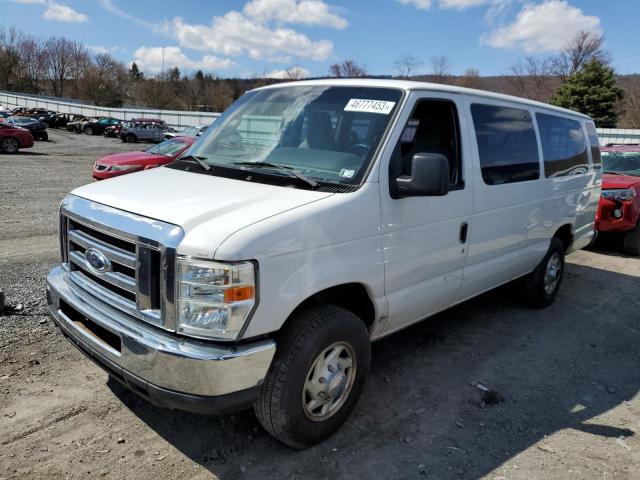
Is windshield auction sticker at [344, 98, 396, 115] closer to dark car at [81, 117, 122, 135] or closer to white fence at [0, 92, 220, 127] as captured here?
white fence at [0, 92, 220, 127]

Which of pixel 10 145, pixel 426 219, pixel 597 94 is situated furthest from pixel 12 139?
pixel 597 94

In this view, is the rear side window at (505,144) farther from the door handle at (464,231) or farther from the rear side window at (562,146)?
the door handle at (464,231)

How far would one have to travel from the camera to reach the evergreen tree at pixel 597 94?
1806 inches

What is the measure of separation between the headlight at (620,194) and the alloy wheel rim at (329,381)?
708 centimetres

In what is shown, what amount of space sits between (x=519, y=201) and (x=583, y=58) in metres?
63.1

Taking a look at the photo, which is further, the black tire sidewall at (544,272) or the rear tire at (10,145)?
the rear tire at (10,145)

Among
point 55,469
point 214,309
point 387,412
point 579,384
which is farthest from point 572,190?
point 55,469

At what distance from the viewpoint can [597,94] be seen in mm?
45969

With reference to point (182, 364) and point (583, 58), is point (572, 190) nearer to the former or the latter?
point (182, 364)

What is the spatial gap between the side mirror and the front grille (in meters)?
1.52

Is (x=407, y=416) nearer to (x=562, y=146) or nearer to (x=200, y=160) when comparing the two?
(x=200, y=160)

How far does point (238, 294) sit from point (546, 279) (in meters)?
4.29

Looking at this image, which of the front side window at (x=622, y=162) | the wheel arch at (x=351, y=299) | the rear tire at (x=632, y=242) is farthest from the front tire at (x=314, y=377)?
the front side window at (x=622, y=162)

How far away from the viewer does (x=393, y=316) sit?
342 cm
